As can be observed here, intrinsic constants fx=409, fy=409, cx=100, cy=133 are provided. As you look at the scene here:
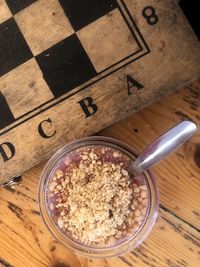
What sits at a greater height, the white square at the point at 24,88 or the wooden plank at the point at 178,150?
the white square at the point at 24,88

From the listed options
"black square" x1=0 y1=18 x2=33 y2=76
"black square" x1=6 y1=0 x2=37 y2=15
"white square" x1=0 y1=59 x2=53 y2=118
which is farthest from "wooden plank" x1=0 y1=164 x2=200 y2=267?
"black square" x1=6 y1=0 x2=37 y2=15

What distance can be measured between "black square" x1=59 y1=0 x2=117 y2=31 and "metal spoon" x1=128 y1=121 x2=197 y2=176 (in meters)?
0.32

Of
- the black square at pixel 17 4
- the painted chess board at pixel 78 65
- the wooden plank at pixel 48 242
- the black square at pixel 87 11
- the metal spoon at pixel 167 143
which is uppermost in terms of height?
the black square at pixel 17 4

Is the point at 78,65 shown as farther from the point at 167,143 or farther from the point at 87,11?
the point at 167,143

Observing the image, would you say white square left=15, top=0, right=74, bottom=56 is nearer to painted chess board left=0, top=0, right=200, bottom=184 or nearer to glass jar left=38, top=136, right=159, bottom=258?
painted chess board left=0, top=0, right=200, bottom=184

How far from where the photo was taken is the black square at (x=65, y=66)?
37.0 inches

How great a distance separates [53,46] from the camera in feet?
3.11

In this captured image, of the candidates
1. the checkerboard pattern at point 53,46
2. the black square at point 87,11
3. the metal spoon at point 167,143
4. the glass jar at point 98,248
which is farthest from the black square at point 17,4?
the metal spoon at point 167,143

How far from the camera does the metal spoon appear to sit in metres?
0.81

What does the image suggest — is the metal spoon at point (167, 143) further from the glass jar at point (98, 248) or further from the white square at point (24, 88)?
the white square at point (24, 88)

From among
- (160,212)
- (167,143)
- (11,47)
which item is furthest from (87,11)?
(160,212)

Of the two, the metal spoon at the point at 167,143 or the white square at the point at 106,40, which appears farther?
the white square at the point at 106,40

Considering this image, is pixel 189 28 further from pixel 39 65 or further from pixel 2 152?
pixel 2 152

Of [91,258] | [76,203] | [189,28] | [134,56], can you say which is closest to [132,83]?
[134,56]
